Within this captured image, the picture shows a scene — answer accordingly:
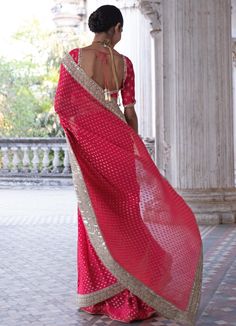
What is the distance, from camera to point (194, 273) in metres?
4.40

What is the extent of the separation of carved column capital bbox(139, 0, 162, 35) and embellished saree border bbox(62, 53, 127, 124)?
538cm

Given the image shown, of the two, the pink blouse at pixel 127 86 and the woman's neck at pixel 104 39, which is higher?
the woman's neck at pixel 104 39

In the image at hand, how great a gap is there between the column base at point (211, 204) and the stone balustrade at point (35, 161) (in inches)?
312

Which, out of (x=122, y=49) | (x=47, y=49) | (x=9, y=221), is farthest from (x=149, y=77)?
(x=47, y=49)

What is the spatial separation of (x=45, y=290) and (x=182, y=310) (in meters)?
1.46

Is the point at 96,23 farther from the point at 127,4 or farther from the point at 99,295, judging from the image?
the point at 127,4

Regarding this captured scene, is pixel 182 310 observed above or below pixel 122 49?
below

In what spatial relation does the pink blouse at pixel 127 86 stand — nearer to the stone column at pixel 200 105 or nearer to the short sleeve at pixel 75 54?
the short sleeve at pixel 75 54

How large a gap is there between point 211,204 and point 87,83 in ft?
15.6

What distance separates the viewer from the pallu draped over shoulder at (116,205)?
14.4ft

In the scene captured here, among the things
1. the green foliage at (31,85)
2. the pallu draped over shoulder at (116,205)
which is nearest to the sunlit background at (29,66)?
the green foliage at (31,85)

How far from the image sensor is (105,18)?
4.52 m

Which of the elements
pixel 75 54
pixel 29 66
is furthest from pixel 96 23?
pixel 29 66

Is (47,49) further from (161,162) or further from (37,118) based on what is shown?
(161,162)
